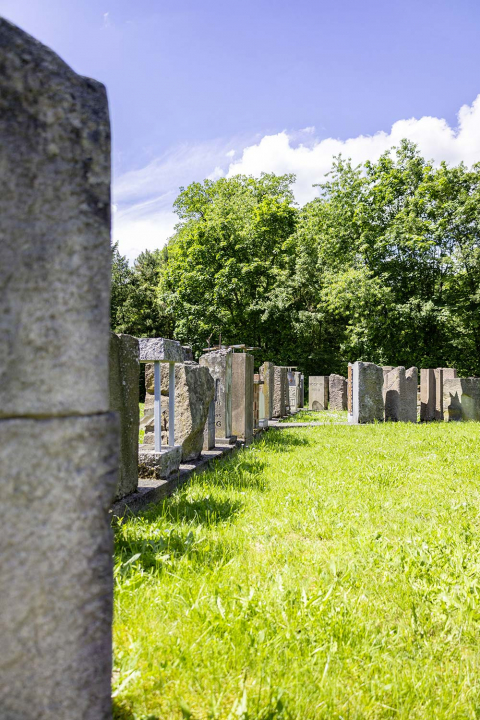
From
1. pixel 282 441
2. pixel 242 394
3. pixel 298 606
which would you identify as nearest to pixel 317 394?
pixel 282 441

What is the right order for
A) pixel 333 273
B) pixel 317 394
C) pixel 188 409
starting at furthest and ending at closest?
pixel 333 273 → pixel 317 394 → pixel 188 409

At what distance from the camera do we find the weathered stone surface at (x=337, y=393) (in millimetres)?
20016

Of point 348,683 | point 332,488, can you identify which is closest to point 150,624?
point 348,683

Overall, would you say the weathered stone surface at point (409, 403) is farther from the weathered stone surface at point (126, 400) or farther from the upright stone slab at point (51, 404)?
the upright stone slab at point (51, 404)

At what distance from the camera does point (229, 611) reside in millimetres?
2352

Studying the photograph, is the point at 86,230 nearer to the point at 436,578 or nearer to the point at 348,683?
the point at 348,683

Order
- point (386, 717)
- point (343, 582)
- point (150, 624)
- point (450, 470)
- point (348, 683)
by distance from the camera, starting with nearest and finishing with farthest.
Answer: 1. point (386, 717)
2. point (348, 683)
3. point (150, 624)
4. point (343, 582)
5. point (450, 470)

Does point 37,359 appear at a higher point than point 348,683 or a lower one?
higher

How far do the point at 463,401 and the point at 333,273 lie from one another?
11.8m

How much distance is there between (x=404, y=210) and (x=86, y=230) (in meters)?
23.6

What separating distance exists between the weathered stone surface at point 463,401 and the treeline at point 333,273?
24.8 feet

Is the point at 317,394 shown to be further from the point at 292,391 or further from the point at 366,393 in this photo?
the point at 366,393

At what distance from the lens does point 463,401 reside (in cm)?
1401

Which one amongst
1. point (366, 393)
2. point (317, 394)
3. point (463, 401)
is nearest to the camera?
point (366, 393)
